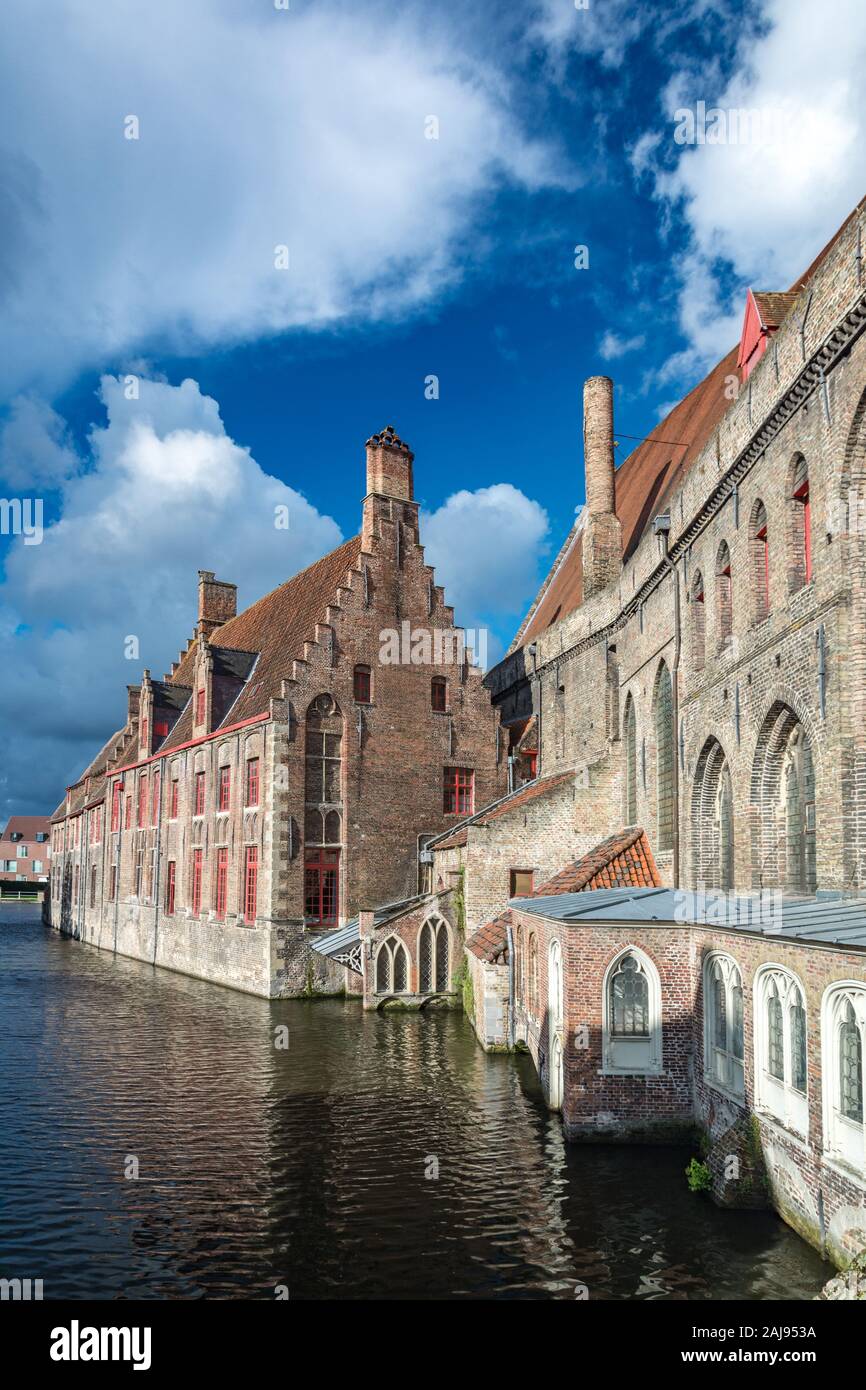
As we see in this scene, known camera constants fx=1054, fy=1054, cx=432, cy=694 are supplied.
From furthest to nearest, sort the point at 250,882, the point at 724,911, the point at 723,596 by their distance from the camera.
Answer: the point at 250,882 < the point at 723,596 < the point at 724,911

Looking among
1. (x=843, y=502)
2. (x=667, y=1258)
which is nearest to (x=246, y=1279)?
(x=667, y=1258)

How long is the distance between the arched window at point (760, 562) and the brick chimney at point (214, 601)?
1431 inches

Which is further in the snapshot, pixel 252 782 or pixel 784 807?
pixel 252 782

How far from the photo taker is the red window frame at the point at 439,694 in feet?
107

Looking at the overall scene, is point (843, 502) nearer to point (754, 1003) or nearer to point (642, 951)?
point (754, 1003)

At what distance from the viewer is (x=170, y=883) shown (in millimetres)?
37531

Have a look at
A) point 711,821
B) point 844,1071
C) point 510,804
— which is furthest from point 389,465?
point 844,1071

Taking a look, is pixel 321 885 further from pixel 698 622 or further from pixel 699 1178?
pixel 699 1178

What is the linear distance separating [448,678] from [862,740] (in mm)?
22630

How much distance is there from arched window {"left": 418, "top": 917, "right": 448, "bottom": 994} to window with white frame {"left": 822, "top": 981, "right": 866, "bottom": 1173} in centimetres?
1762

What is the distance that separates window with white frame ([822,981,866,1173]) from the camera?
27.3 feet

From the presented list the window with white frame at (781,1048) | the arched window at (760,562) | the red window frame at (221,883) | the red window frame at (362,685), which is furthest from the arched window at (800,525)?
the red window frame at (221,883)

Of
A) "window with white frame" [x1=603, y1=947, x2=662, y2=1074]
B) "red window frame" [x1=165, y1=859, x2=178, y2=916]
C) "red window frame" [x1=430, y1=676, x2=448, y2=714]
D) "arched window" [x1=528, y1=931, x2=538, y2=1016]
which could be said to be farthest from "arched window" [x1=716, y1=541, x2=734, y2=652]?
"red window frame" [x1=165, y1=859, x2=178, y2=916]

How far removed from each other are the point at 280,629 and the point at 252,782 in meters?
7.37
